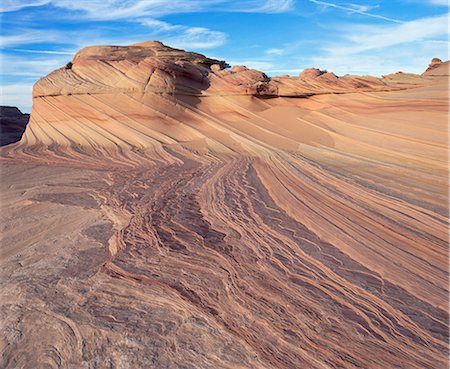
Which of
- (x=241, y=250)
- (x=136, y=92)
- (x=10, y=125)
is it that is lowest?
(x=10, y=125)

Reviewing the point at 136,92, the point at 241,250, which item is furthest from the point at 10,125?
the point at 241,250

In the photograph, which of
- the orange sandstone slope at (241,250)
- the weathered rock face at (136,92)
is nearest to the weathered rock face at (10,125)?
the weathered rock face at (136,92)

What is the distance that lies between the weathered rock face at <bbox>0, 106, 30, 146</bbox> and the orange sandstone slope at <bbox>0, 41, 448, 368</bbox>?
1498 centimetres

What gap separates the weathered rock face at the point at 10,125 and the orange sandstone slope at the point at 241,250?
15.0 meters

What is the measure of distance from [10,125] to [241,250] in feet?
107

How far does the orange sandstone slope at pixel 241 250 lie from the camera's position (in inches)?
112

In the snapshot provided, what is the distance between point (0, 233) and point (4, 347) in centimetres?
302

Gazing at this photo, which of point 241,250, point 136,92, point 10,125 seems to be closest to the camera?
point 241,250

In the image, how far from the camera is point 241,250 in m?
4.41

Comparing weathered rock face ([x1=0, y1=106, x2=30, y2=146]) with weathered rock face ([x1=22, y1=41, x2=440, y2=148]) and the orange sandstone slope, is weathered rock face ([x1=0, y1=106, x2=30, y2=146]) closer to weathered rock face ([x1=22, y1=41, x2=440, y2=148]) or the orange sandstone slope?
weathered rock face ([x1=22, y1=41, x2=440, y2=148])

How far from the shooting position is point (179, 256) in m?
4.32

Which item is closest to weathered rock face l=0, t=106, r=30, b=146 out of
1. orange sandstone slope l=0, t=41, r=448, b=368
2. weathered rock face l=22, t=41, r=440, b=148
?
weathered rock face l=22, t=41, r=440, b=148

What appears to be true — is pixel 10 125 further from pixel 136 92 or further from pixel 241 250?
pixel 241 250

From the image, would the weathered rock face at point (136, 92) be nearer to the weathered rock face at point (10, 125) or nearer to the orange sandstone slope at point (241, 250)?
the orange sandstone slope at point (241, 250)
